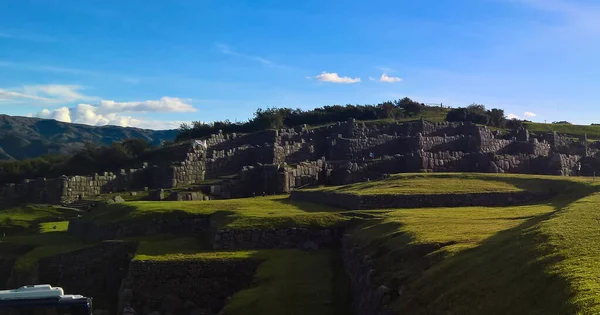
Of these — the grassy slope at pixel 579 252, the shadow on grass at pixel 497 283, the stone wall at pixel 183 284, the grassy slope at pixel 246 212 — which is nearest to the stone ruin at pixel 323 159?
the grassy slope at pixel 246 212

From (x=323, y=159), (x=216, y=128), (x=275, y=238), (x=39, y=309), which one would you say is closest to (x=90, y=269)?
(x=275, y=238)

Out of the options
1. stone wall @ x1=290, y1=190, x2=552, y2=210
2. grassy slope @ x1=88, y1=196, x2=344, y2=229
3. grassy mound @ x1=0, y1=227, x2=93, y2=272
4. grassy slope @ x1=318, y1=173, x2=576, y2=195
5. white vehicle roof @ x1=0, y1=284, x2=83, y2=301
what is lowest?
grassy mound @ x1=0, y1=227, x2=93, y2=272

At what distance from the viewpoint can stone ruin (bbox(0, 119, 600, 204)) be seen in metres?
52.8

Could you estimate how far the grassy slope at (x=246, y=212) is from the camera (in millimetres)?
30578

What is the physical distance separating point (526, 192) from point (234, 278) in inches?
689

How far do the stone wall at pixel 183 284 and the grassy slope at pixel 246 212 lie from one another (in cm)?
317

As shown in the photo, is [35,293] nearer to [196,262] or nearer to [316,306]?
[316,306]

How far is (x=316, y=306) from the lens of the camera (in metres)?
22.2

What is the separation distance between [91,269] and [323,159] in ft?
101

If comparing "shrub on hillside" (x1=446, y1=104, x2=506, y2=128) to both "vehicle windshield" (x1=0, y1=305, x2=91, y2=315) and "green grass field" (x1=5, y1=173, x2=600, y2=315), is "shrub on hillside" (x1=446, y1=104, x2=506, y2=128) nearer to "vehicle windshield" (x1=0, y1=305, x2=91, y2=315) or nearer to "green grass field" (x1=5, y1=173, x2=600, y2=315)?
"green grass field" (x1=5, y1=173, x2=600, y2=315)

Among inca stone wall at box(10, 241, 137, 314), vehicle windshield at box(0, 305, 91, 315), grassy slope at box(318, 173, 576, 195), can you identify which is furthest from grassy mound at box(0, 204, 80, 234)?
vehicle windshield at box(0, 305, 91, 315)

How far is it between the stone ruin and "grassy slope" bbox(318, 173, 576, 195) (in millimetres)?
9490

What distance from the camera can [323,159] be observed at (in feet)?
197

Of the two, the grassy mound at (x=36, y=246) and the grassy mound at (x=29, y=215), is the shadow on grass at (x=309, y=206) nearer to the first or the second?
the grassy mound at (x=36, y=246)
